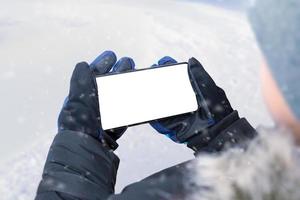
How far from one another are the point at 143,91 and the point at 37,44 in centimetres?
201

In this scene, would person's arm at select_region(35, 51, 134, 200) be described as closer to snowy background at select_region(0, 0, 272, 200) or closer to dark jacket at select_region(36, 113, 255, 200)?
dark jacket at select_region(36, 113, 255, 200)

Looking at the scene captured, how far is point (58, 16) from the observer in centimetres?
400

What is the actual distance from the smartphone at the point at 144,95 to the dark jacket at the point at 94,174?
0.18 metres

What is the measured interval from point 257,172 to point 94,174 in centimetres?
71

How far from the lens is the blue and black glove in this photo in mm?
1486

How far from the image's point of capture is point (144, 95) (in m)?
1.75

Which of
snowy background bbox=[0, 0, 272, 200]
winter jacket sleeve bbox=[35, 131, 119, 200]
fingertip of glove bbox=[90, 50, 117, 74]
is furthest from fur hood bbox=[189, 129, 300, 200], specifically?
snowy background bbox=[0, 0, 272, 200]

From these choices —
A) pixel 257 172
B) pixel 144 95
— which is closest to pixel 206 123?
pixel 144 95

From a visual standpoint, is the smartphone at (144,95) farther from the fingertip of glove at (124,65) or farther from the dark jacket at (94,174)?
the dark jacket at (94,174)

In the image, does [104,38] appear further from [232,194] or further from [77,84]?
[232,194]

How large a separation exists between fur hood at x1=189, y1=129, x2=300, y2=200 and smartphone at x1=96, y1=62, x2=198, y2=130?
808 millimetres

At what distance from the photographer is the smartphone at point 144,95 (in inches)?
65.8

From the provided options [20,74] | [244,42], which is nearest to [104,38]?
[20,74]

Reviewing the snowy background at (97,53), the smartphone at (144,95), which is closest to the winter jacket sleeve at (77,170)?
the smartphone at (144,95)
